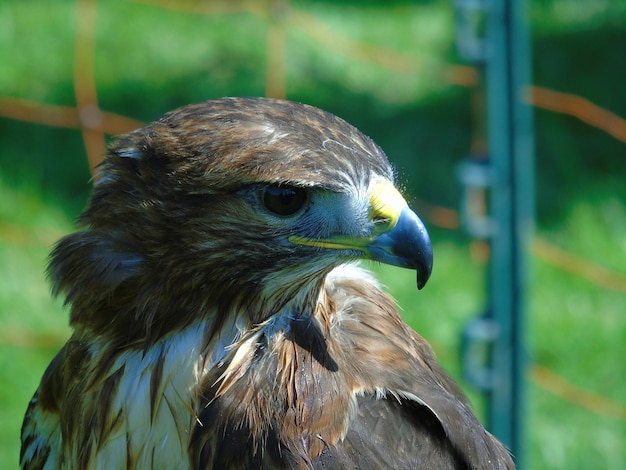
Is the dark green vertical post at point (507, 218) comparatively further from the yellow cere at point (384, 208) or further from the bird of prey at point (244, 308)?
the yellow cere at point (384, 208)

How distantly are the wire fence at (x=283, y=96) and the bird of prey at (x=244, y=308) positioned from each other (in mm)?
2498

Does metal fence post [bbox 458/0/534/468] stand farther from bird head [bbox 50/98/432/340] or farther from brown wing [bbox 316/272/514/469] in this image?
bird head [bbox 50/98/432/340]

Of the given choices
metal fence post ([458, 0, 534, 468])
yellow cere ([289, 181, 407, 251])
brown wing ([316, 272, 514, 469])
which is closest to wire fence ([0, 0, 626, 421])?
metal fence post ([458, 0, 534, 468])

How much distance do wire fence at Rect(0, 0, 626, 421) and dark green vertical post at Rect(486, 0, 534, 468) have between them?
0.60 m

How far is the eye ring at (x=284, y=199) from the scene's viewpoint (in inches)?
92.7

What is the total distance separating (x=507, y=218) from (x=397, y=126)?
9.85 feet

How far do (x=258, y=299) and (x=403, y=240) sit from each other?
391 mm

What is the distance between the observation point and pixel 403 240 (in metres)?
2.36

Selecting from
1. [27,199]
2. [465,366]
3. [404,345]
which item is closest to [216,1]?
[27,199]

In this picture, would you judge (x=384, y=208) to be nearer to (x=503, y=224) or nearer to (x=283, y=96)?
(x=503, y=224)

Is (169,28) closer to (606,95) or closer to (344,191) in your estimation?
(606,95)

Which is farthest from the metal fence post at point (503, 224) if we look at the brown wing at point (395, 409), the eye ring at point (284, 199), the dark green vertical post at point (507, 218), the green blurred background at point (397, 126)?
the eye ring at point (284, 199)

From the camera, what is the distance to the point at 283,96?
6.78m

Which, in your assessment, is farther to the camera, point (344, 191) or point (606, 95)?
point (606, 95)
